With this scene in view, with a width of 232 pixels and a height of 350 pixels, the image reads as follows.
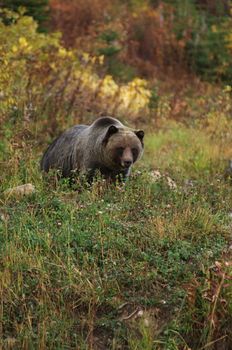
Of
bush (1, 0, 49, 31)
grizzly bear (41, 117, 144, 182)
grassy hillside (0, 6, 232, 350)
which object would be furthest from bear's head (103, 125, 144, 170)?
bush (1, 0, 49, 31)

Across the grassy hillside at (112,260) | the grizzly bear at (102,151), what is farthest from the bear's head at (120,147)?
the grassy hillside at (112,260)

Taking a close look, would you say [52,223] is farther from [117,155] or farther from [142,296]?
[117,155]

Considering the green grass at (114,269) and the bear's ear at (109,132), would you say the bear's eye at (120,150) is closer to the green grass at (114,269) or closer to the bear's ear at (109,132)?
the bear's ear at (109,132)

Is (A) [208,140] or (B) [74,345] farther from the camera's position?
(A) [208,140]

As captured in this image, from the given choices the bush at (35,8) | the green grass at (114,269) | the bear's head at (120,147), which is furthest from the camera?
the bush at (35,8)

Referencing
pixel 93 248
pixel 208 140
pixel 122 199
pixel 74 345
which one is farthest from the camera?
pixel 208 140

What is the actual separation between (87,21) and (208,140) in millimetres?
10836

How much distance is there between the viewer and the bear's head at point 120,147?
6571 millimetres

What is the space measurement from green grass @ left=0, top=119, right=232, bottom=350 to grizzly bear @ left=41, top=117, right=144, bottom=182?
1.50 ft

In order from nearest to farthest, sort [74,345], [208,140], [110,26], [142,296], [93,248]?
[74,345]
[142,296]
[93,248]
[208,140]
[110,26]

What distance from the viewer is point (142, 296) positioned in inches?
175

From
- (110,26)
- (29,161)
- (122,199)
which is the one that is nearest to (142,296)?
(122,199)

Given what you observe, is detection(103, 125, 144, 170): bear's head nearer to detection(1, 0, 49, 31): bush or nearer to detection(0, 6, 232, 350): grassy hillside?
detection(0, 6, 232, 350): grassy hillside

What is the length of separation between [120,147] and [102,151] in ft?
0.74
